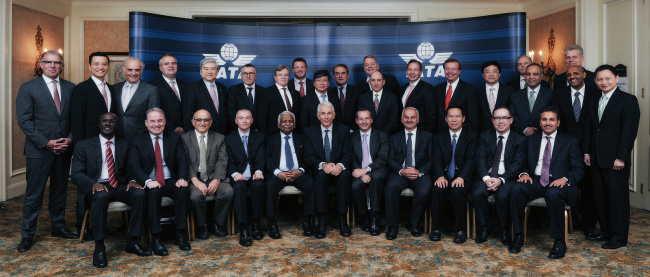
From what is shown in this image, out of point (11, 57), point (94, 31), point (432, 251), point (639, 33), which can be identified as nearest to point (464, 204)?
point (432, 251)

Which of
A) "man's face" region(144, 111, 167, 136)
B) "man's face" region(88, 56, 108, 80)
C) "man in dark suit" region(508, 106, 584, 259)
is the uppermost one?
"man's face" region(88, 56, 108, 80)

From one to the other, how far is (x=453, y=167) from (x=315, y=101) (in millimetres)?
1642

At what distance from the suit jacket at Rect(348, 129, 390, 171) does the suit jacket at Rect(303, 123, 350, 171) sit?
0.21 ft

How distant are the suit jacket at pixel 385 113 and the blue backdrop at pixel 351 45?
1304 mm

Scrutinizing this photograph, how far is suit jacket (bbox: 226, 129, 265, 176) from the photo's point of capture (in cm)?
475

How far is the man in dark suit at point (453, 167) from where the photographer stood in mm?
4410

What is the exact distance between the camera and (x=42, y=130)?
426 cm

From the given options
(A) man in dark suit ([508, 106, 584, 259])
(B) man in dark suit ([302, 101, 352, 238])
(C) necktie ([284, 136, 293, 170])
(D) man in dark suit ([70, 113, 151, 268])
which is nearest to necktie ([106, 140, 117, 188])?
(D) man in dark suit ([70, 113, 151, 268])

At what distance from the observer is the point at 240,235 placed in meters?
4.31

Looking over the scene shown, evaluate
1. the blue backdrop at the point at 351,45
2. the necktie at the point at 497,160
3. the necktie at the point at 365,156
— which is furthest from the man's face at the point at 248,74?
the necktie at the point at 497,160

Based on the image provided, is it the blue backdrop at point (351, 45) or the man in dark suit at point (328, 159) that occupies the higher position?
the blue backdrop at point (351, 45)

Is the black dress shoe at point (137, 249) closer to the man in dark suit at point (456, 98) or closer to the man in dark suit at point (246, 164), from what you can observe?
the man in dark suit at point (246, 164)

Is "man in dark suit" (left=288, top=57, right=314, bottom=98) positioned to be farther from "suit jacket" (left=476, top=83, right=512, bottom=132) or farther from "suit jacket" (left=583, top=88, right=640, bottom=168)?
"suit jacket" (left=583, top=88, right=640, bottom=168)

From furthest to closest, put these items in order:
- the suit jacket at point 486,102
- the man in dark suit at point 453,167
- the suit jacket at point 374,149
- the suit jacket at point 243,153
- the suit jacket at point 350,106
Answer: the suit jacket at point 350,106 < the suit jacket at point 486,102 < the suit jacket at point 374,149 < the suit jacket at point 243,153 < the man in dark suit at point 453,167
